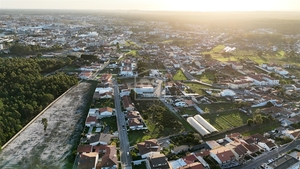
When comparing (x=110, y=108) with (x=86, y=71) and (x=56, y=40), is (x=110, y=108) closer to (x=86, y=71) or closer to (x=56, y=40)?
(x=86, y=71)

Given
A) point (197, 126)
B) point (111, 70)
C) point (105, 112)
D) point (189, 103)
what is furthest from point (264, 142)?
point (111, 70)

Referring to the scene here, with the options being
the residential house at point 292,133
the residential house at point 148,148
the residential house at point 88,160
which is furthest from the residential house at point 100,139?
the residential house at point 292,133

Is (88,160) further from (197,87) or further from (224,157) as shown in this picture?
(197,87)

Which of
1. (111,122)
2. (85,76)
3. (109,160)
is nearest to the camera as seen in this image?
(109,160)

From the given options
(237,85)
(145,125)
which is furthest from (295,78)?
(145,125)

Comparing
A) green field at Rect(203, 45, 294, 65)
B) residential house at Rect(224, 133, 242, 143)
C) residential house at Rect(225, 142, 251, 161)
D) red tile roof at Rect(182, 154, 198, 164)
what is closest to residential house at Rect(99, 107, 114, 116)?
red tile roof at Rect(182, 154, 198, 164)

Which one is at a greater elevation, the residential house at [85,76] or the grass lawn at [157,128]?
the residential house at [85,76]

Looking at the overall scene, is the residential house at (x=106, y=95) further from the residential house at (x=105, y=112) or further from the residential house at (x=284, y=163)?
the residential house at (x=284, y=163)
